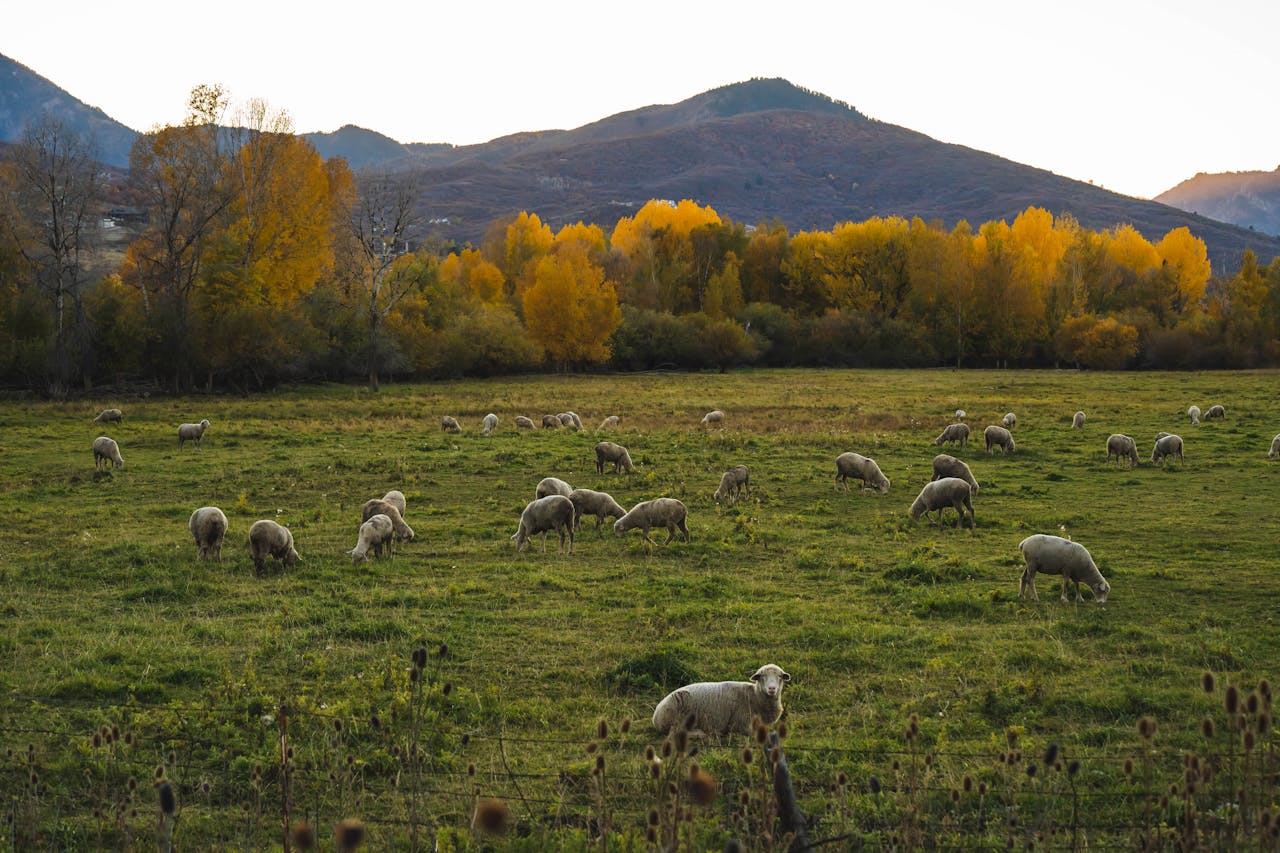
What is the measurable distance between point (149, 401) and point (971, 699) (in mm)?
43616

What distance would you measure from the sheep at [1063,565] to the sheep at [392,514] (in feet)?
34.5

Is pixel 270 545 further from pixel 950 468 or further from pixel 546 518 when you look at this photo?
pixel 950 468

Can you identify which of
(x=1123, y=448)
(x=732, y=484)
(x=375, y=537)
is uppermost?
(x=1123, y=448)

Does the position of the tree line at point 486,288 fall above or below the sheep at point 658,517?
above

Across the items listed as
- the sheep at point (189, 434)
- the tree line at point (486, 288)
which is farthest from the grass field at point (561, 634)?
the tree line at point (486, 288)

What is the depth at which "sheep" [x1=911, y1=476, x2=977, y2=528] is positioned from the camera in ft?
62.8

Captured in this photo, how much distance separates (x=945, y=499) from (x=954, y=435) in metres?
11.7

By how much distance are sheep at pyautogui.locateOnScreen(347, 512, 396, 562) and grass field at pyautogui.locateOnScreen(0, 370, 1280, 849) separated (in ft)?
1.62

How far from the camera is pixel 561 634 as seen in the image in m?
12.1

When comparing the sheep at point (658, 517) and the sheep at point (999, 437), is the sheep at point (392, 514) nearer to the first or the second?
the sheep at point (658, 517)

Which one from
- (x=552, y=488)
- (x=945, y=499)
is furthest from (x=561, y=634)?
(x=945, y=499)

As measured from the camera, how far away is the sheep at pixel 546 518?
17.0 metres

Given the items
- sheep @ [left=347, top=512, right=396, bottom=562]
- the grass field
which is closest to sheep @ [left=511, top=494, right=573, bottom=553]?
the grass field

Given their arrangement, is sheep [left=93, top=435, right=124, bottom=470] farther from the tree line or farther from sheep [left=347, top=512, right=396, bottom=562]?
the tree line
